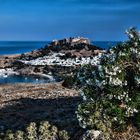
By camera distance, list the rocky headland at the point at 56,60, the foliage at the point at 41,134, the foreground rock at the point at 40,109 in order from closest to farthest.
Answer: the foliage at the point at 41,134 < the foreground rock at the point at 40,109 < the rocky headland at the point at 56,60

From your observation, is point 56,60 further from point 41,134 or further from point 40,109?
point 41,134

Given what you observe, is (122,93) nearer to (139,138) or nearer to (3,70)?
(139,138)

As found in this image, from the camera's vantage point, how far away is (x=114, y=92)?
20312 mm

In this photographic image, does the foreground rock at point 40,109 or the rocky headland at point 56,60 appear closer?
the foreground rock at point 40,109

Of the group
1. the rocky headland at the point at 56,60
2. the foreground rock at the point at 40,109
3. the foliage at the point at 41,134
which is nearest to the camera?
the foliage at the point at 41,134

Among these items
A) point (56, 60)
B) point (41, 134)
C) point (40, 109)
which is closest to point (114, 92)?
point (41, 134)

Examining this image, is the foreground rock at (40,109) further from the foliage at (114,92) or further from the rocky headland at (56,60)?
the rocky headland at (56,60)

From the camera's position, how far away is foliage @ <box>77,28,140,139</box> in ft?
65.9

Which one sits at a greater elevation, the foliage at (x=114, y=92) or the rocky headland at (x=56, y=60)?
the foliage at (x=114, y=92)

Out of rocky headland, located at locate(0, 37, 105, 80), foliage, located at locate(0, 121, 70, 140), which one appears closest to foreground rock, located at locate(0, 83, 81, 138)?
foliage, located at locate(0, 121, 70, 140)

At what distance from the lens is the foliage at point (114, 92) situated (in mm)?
20094

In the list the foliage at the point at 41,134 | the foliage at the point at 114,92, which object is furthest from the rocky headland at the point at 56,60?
the foliage at the point at 41,134

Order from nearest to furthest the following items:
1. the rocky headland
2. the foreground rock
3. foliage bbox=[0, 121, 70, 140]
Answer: foliage bbox=[0, 121, 70, 140]
the foreground rock
the rocky headland

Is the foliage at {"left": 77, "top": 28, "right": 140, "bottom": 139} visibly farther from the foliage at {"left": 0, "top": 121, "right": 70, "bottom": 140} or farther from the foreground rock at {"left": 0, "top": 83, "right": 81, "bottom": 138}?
the foreground rock at {"left": 0, "top": 83, "right": 81, "bottom": 138}
